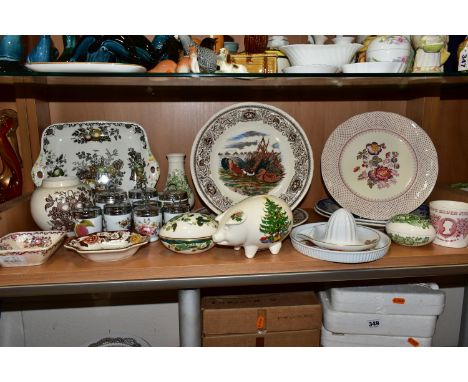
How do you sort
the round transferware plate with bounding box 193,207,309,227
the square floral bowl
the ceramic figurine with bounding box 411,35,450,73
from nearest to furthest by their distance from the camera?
1. the square floral bowl
2. the ceramic figurine with bounding box 411,35,450,73
3. the round transferware plate with bounding box 193,207,309,227

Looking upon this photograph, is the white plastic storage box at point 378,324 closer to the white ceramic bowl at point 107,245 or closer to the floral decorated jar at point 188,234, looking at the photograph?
the floral decorated jar at point 188,234

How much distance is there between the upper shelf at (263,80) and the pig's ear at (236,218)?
26 cm

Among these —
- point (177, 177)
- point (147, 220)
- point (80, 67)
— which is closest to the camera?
point (80, 67)

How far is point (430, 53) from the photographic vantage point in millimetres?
752

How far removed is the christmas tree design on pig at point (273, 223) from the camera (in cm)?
69

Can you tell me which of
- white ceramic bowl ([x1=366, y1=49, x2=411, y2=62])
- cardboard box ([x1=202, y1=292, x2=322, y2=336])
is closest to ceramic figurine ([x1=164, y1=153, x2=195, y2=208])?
cardboard box ([x1=202, y1=292, x2=322, y2=336])

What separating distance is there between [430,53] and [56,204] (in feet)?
2.69

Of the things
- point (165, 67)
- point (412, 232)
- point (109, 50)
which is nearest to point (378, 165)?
point (412, 232)

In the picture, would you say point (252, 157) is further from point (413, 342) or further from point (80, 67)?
point (413, 342)

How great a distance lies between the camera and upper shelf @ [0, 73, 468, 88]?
2.39 ft

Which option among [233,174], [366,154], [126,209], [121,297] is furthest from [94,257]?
[366,154]

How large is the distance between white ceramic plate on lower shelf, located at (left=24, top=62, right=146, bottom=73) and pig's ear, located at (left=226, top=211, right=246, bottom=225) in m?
0.32

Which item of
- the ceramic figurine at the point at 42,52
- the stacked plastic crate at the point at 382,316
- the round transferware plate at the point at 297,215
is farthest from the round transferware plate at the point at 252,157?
the ceramic figurine at the point at 42,52

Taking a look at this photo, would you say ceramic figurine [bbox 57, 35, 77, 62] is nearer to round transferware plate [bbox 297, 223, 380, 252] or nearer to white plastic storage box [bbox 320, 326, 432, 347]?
round transferware plate [bbox 297, 223, 380, 252]
